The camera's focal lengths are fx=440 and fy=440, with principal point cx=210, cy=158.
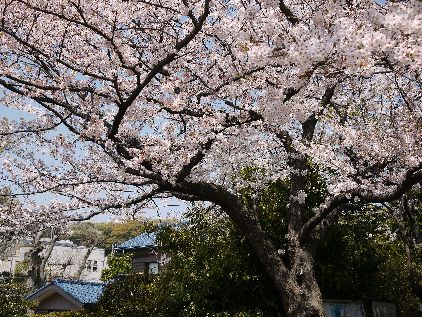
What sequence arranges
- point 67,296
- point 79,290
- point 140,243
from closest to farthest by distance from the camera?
point 67,296 → point 79,290 → point 140,243

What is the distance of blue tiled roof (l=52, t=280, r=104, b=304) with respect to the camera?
64.9 ft

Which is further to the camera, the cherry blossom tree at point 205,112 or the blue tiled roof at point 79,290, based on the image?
Answer: the blue tiled roof at point 79,290

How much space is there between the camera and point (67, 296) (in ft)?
65.9

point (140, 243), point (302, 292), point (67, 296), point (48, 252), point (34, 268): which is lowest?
point (302, 292)

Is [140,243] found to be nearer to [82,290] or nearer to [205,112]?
[82,290]

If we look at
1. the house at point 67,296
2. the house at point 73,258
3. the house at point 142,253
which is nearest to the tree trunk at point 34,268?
the house at point 67,296

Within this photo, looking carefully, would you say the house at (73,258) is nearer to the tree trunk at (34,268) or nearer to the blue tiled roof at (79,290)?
the tree trunk at (34,268)

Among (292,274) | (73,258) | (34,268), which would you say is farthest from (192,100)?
(73,258)

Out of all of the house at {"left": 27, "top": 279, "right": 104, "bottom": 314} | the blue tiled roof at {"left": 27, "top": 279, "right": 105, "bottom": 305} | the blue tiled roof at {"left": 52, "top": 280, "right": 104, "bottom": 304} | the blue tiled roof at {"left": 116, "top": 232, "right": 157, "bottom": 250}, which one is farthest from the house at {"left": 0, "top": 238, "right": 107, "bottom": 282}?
the blue tiled roof at {"left": 52, "top": 280, "right": 104, "bottom": 304}

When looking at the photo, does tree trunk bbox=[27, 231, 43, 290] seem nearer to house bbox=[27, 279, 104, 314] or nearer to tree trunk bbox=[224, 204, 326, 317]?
house bbox=[27, 279, 104, 314]

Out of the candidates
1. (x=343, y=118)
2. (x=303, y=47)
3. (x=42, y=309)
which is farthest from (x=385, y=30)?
(x=42, y=309)

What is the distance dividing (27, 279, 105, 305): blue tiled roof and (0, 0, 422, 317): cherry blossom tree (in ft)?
35.4

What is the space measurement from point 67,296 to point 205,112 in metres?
15.6

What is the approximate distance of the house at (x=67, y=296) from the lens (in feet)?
64.8
